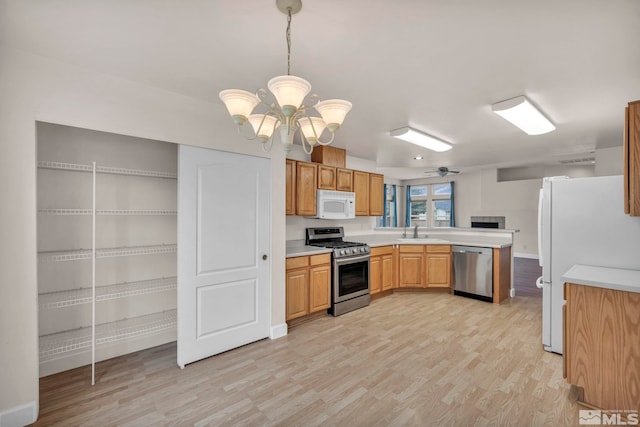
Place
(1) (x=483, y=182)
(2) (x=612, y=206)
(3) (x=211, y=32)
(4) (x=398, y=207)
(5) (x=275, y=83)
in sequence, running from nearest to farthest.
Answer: (5) (x=275, y=83) < (3) (x=211, y=32) < (2) (x=612, y=206) < (1) (x=483, y=182) < (4) (x=398, y=207)

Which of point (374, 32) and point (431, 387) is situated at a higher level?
point (374, 32)

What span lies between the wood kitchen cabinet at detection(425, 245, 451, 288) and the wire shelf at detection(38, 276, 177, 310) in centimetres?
388

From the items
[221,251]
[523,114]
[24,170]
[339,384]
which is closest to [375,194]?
[523,114]

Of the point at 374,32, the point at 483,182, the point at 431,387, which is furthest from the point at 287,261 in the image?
the point at 483,182

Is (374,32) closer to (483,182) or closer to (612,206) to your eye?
(612,206)

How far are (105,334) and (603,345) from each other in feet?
13.2

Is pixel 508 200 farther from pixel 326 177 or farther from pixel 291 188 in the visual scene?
pixel 291 188

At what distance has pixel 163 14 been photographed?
1.56 m

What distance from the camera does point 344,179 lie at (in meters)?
4.59

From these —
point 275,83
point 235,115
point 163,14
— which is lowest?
point 235,115

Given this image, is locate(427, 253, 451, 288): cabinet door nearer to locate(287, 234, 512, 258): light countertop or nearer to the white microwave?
locate(287, 234, 512, 258): light countertop

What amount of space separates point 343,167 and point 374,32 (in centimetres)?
292

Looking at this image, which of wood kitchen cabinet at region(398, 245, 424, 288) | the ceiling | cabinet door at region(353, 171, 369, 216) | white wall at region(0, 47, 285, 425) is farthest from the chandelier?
wood kitchen cabinet at region(398, 245, 424, 288)

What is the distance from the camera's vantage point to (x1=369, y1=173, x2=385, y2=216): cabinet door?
5.14m
